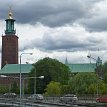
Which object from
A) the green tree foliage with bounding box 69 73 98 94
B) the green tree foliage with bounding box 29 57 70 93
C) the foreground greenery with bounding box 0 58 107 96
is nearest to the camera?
the foreground greenery with bounding box 0 58 107 96

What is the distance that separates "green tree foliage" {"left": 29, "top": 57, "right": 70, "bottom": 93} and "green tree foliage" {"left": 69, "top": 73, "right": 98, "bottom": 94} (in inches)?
935

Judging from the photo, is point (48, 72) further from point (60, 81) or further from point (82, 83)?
point (82, 83)

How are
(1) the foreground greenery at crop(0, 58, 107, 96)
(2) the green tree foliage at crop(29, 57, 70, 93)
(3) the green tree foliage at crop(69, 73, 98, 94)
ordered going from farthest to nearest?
(2) the green tree foliage at crop(29, 57, 70, 93) → (3) the green tree foliage at crop(69, 73, 98, 94) → (1) the foreground greenery at crop(0, 58, 107, 96)

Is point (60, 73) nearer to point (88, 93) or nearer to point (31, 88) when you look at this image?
point (31, 88)

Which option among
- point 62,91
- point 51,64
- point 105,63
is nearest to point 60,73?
point 51,64

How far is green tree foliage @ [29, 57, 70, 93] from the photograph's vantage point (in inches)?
6043

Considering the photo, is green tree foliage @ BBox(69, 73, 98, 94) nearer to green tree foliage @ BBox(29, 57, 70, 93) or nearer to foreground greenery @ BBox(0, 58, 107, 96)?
foreground greenery @ BBox(0, 58, 107, 96)

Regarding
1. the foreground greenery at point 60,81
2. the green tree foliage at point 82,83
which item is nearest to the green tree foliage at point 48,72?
the foreground greenery at point 60,81

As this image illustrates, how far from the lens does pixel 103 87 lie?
376 feet

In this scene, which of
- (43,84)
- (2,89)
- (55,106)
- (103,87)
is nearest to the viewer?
(55,106)

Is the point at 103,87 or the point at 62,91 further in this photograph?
the point at 62,91

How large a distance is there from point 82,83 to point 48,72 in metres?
30.2

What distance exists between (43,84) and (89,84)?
30.2 metres

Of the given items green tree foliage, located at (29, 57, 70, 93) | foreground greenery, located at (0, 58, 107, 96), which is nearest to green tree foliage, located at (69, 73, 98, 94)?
foreground greenery, located at (0, 58, 107, 96)
